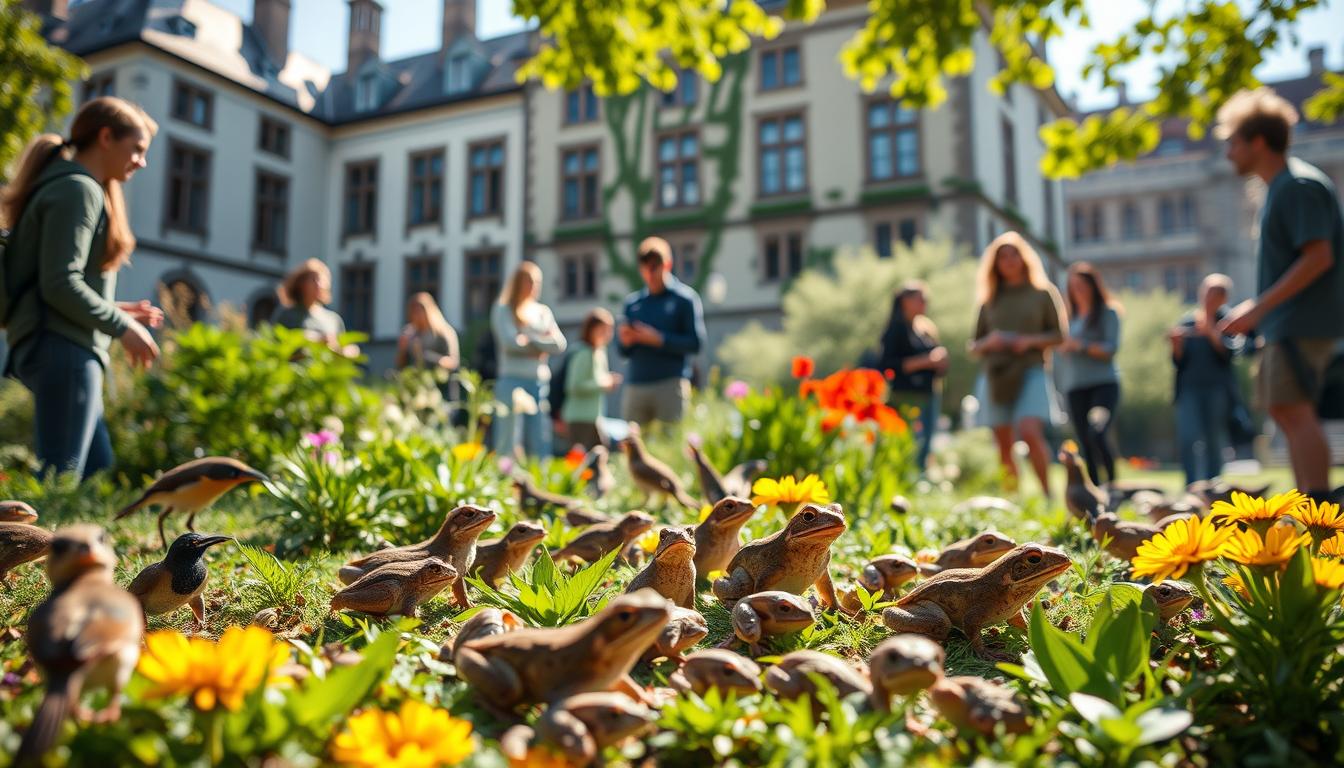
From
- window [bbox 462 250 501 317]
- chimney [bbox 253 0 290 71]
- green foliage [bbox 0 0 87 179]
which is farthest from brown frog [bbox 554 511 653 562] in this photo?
chimney [bbox 253 0 290 71]

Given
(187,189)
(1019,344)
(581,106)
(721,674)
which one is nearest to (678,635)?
(721,674)

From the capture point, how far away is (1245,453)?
654 inches

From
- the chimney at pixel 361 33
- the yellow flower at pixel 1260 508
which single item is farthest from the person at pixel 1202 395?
the chimney at pixel 361 33

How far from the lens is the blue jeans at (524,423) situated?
19.6ft

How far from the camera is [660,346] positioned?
614 centimetres

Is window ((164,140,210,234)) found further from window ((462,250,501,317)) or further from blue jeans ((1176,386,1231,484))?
blue jeans ((1176,386,1231,484))

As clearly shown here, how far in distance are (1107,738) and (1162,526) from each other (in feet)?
4.67

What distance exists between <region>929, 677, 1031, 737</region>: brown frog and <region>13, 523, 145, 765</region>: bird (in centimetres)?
129

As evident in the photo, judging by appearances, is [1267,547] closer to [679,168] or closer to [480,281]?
[679,168]

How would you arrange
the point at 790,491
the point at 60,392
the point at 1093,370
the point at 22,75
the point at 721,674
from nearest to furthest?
the point at 721,674 → the point at 790,491 → the point at 60,392 → the point at 1093,370 → the point at 22,75

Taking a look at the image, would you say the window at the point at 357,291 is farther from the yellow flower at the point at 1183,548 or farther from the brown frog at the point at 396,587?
the yellow flower at the point at 1183,548

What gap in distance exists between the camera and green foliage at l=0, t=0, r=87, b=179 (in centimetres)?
995

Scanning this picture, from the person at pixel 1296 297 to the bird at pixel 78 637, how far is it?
164 inches

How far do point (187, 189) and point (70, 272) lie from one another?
23654 millimetres
